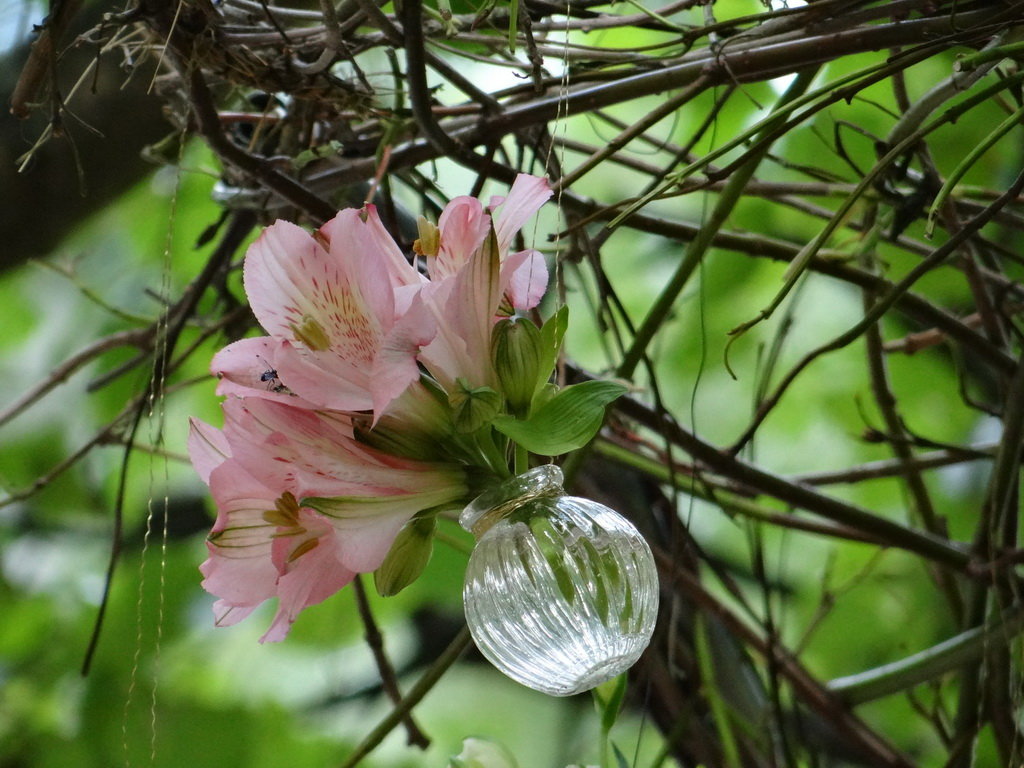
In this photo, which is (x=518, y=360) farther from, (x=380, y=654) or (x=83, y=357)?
(x=83, y=357)

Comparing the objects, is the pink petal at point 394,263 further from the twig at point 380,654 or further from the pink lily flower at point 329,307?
the twig at point 380,654

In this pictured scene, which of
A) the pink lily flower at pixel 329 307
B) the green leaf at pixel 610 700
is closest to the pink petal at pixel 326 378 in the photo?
the pink lily flower at pixel 329 307

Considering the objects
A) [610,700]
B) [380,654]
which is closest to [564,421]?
[610,700]

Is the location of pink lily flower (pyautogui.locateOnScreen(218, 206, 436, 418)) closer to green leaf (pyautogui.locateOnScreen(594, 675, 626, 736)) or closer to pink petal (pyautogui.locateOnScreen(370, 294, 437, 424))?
pink petal (pyautogui.locateOnScreen(370, 294, 437, 424))

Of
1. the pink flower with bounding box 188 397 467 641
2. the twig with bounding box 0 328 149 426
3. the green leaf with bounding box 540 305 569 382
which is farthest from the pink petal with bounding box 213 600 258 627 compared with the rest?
the twig with bounding box 0 328 149 426

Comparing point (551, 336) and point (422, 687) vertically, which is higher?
point (551, 336)
